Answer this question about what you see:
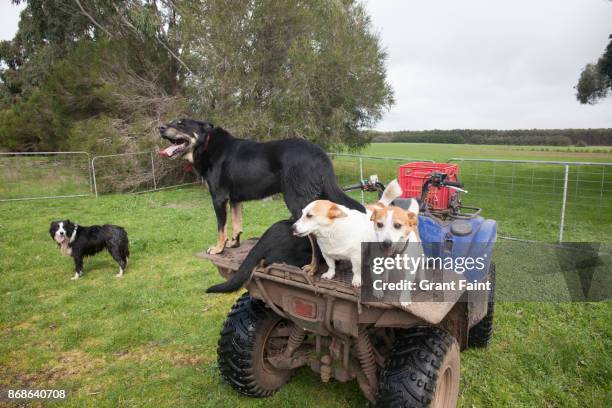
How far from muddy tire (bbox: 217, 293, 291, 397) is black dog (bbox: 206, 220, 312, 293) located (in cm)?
61

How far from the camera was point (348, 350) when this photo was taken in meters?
2.28

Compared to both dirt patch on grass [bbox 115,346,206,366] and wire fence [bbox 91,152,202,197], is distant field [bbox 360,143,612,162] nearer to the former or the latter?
wire fence [bbox 91,152,202,197]

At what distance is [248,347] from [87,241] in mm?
4369

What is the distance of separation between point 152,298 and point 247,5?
32.0 feet

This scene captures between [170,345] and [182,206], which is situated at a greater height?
[182,206]

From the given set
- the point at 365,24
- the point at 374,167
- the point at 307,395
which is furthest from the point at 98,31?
the point at 307,395

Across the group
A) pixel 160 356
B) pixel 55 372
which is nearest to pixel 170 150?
pixel 160 356

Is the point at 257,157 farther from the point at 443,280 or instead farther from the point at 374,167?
the point at 374,167

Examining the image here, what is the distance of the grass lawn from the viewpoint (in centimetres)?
301

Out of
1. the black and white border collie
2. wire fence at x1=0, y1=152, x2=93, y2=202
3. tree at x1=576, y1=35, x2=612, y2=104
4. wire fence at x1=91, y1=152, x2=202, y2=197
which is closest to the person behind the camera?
the black and white border collie

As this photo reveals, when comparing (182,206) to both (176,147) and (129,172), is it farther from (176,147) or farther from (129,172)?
(176,147)

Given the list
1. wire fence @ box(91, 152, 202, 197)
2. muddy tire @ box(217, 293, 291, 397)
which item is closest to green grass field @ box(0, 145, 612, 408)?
muddy tire @ box(217, 293, 291, 397)

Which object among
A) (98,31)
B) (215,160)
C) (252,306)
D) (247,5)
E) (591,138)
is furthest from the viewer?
→ (591,138)

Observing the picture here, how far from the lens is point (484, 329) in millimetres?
3477
